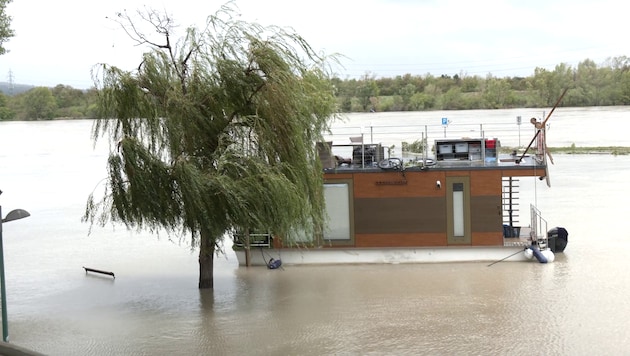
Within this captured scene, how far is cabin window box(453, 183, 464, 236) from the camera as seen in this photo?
1794cm

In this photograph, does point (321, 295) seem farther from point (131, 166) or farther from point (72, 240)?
point (72, 240)

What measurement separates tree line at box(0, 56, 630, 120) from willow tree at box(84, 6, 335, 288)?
47.3 metres

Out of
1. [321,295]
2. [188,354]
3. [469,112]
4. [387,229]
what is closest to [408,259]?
[387,229]

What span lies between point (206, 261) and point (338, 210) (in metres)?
3.45

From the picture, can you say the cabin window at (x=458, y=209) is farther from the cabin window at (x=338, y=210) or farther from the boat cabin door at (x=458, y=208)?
the cabin window at (x=338, y=210)

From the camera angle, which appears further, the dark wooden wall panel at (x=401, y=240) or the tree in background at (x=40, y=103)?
the tree in background at (x=40, y=103)

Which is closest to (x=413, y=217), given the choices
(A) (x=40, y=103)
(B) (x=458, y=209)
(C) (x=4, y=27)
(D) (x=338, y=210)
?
(B) (x=458, y=209)

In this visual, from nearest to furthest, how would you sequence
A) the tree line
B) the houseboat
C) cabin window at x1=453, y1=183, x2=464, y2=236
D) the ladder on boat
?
1. the houseboat
2. cabin window at x1=453, y1=183, x2=464, y2=236
3. the ladder on boat
4. the tree line

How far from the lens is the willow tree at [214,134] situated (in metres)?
13.9

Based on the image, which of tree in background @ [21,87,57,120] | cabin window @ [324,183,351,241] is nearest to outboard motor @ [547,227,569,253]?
cabin window @ [324,183,351,241]

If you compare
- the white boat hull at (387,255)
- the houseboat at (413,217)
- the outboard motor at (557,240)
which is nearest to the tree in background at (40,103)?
the white boat hull at (387,255)

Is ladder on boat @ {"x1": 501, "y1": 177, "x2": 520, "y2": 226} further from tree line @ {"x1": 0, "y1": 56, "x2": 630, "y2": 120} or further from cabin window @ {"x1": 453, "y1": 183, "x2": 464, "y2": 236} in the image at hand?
tree line @ {"x1": 0, "y1": 56, "x2": 630, "y2": 120}

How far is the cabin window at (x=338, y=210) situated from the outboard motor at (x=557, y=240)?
15.8ft

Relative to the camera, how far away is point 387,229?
18.1 meters
